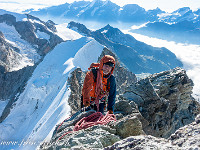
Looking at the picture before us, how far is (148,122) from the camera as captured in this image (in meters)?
11.1

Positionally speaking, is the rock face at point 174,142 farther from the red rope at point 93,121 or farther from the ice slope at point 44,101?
the ice slope at point 44,101

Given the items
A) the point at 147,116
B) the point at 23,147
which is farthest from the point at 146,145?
the point at 23,147

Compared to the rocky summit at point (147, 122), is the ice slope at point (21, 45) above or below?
above

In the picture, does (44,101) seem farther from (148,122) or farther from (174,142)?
(174,142)

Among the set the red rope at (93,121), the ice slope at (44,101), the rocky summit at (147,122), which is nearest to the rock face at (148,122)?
the rocky summit at (147,122)

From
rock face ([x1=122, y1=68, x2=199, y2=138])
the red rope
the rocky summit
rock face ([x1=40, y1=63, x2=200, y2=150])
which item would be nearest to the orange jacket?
the rocky summit

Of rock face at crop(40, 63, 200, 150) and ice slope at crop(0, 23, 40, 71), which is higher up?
ice slope at crop(0, 23, 40, 71)

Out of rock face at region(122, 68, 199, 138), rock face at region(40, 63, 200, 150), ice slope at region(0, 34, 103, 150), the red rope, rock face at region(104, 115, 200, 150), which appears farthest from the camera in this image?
ice slope at region(0, 34, 103, 150)

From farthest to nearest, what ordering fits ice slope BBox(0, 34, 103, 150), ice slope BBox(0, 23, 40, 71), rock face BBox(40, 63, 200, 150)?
ice slope BBox(0, 23, 40, 71)
ice slope BBox(0, 34, 103, 150)
rock face BBox(40, 63, 200, 150)

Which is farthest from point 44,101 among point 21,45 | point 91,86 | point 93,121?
point 21,45

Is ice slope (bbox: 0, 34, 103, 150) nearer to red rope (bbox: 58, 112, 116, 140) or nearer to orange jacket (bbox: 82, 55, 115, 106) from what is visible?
orange jacket (bbox: 82, 55, 115, 106)

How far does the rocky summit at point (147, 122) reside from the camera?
12.0ft

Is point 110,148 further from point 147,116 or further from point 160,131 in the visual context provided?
point 160,131

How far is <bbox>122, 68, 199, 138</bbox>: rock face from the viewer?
13025 millimetres
